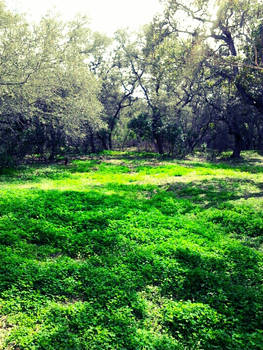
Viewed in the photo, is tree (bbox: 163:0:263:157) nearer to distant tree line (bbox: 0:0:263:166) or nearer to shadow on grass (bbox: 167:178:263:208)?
distant tree line (bbox: 0:0:263:166)

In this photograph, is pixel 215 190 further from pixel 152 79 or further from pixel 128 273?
pixel 152 79

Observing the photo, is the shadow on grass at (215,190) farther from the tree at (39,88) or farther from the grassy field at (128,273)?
the tree at (39,88)

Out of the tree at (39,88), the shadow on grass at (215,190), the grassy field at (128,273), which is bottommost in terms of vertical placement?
the grassy field at (128,273)

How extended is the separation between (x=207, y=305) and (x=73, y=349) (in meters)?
2.35

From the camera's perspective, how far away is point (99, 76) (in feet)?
123

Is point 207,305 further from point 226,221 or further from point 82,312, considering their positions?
point 226,221

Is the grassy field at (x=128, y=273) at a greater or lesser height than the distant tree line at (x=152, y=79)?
lesser

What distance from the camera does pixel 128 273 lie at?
5.79m

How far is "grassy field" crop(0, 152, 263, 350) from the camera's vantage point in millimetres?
4277

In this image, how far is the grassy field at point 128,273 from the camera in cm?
428

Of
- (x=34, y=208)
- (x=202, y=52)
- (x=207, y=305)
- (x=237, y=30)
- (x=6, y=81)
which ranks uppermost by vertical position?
(x=237, y=30)

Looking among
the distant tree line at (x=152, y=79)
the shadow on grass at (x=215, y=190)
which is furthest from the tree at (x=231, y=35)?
the shadow on grass at (x=215, y=190)

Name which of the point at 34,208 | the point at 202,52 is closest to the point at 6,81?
the point at 34,208

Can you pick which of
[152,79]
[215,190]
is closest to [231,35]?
[215,190]
